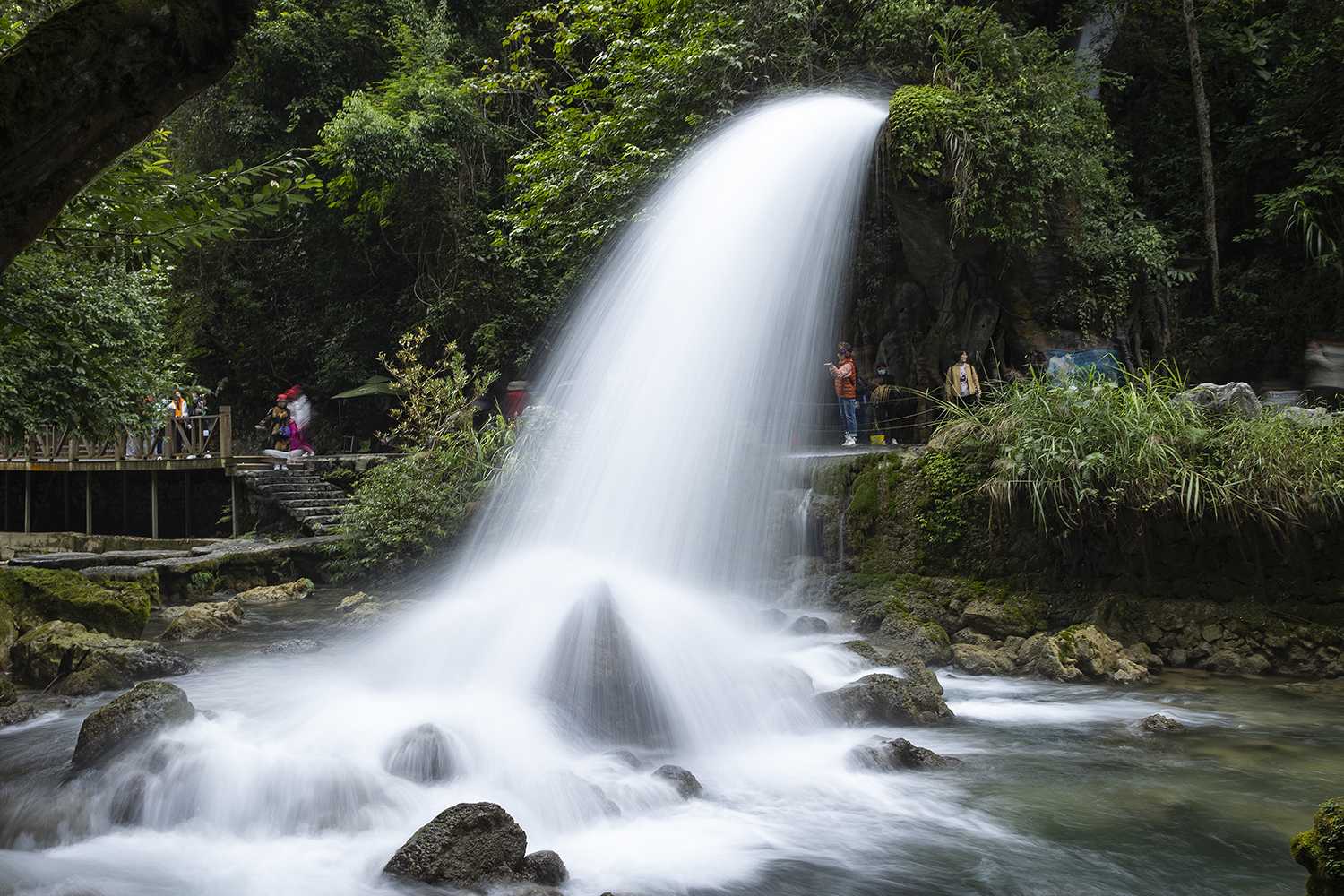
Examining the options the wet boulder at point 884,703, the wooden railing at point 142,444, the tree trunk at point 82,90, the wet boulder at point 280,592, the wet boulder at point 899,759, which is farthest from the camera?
the wooden railing at point 142,444

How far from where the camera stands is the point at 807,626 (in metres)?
9.34

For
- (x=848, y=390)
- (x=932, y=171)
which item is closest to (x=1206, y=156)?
(x=932, y=171)

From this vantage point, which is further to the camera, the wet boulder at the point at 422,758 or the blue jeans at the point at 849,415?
the blue jeans at the point at 849,415

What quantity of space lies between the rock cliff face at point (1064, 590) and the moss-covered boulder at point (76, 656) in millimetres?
7202

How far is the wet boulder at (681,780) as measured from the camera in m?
5.40

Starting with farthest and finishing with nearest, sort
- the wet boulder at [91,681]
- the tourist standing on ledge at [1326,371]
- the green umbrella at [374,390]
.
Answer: the green umbrella at [374,390]
the tourist standing on ledge at [1326,371]
the wet boulder at [91,681]

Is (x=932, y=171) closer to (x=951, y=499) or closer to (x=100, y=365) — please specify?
(x=951, y=499)

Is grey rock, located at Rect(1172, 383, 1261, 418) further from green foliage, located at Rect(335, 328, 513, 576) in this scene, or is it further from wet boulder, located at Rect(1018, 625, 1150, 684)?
green foliage, located at Rect(335, 328, 513, 576)

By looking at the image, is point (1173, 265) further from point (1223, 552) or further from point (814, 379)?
point (1223, 552)

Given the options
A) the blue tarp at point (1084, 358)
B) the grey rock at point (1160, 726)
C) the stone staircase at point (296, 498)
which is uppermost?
the blue tarp at point (1084, 358)

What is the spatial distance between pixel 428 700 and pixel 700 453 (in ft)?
23.2

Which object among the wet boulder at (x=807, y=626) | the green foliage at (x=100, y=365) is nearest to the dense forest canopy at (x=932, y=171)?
the green foliage at (x=100, y=365)

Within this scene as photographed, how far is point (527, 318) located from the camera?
21.0m

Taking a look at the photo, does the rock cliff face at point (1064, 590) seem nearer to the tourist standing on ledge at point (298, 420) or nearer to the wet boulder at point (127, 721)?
the wet boulder at point (127, 721)
